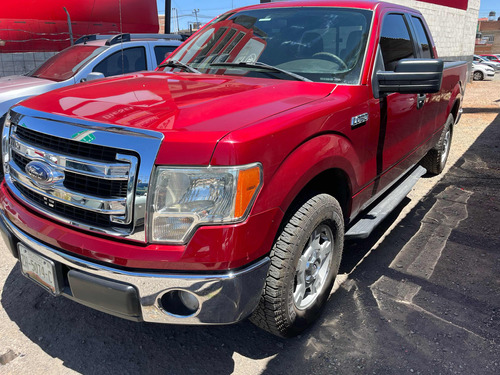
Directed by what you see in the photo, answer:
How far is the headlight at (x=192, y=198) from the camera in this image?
1.81 m

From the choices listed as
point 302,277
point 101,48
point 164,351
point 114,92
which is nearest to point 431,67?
point 302,277

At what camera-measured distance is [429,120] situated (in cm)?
428

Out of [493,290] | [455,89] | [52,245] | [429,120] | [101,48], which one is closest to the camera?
[52,245]

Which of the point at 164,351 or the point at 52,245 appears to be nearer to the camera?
the point at 52,245

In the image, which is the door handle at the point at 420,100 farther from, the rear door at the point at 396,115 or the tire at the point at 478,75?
the tire at the point at 478,75

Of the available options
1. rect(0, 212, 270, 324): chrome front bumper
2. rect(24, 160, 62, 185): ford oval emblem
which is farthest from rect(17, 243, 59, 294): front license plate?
rect(24, 160, 62, 185): ford oval emblem

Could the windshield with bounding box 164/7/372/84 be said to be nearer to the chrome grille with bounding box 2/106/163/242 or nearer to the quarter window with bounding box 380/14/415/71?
the quarter window with bounding box 380/14/415/71

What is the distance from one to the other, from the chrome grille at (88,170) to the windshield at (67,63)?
426cm

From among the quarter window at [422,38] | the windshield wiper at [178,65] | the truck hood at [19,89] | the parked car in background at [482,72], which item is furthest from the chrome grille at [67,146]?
the parked car in background at [482,72]

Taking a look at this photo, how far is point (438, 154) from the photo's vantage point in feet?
A: 17.9

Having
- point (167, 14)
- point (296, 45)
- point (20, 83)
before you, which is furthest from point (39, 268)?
point (167, 14)

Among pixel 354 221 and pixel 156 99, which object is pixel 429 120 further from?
pixel 156 99

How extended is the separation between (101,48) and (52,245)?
16.4 ft

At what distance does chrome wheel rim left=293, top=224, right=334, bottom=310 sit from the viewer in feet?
8.02
